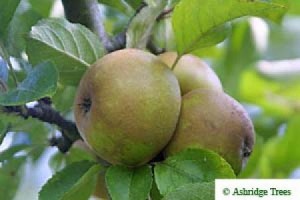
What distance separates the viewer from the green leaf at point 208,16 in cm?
79

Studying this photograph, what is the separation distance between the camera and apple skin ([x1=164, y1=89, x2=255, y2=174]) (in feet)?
2.66

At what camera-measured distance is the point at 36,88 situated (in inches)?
30.9

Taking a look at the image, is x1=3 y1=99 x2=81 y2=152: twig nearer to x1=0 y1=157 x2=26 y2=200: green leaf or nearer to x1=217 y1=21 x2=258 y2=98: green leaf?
x1=0 y1=157 x2=26 y2=200: green leaf

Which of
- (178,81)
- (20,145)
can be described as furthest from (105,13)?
(178,81)

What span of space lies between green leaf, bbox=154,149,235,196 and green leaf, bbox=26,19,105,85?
0.52ft

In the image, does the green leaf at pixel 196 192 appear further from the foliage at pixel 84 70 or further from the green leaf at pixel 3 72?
the green leaf at pixel 3 72

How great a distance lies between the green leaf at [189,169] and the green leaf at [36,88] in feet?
0.50

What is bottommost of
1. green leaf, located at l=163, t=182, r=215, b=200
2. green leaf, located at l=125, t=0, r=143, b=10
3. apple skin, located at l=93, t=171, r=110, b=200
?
apple skin, located at l=93, t=171, r=110, b=200

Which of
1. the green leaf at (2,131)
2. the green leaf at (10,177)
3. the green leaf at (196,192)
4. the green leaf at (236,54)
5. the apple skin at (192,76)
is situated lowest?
the green leaf at (236,54)

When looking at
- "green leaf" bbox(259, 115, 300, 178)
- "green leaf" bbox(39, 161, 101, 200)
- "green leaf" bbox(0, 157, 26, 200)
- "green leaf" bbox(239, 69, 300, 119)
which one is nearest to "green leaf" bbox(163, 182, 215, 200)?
"green leaf" bbox(39, 161, 101, 200)

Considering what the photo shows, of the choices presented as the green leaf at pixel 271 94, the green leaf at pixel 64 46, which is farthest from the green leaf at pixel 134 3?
the green leaf at pixel 271 94

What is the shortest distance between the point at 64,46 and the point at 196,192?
251 millimetres

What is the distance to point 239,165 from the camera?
842 mm

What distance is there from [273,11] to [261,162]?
72 centimetres
